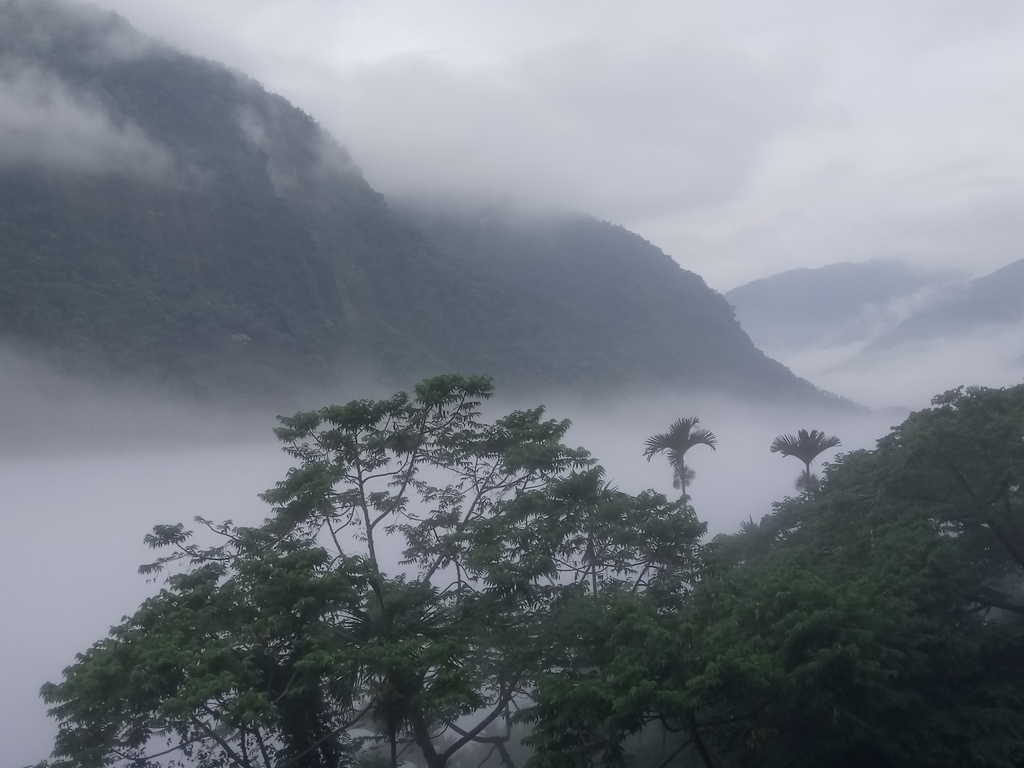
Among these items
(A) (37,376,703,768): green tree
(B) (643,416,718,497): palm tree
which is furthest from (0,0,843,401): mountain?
(A) (37,376,703,768): green tree

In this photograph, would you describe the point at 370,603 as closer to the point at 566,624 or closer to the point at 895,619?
the point at 566,624

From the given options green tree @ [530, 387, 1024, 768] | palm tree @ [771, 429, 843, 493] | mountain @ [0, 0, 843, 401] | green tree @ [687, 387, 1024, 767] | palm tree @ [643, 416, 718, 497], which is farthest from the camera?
mountain @ [0, 0, 843, 401]

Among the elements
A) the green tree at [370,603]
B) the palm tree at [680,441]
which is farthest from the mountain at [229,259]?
the green tree at [370,603]

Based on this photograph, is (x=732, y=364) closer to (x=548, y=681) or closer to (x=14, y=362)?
(x=14, y=362)

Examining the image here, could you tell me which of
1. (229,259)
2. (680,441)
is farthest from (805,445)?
(229,259)

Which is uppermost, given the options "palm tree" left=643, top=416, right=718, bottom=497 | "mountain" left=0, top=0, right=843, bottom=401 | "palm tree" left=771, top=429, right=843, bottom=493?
"mountain" left=0, top=0, right=843, bottom=401

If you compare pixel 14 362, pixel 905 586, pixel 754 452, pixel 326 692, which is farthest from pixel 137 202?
pixel 905 586

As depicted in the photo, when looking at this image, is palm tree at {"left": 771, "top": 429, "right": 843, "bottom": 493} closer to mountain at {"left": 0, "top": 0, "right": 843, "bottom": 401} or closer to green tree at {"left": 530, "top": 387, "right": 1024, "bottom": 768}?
green tree at {"left": 530, "top": 387, "right": 1024, "bottom": 768}
